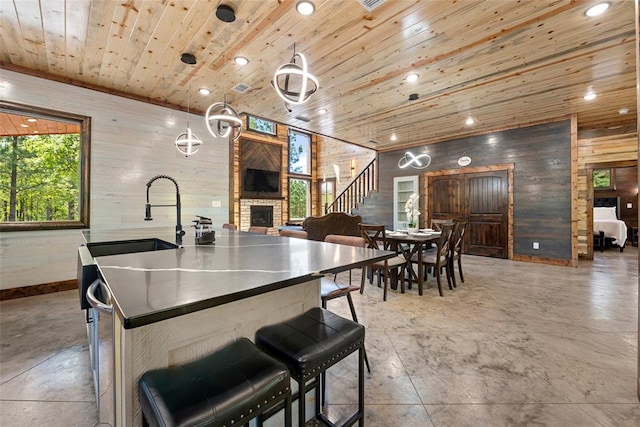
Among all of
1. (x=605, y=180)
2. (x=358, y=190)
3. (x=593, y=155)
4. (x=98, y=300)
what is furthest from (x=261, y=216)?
(x=605, y=180)

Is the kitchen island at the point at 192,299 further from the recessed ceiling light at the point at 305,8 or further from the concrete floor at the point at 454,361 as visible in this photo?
the recessed ceiling light at the point at 305,8

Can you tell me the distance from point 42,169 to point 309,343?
15.7 feet

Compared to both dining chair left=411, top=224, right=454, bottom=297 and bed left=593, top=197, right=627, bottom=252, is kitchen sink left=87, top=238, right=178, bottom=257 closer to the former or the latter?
dining chair left=411, top=224, right=454, bottom=297

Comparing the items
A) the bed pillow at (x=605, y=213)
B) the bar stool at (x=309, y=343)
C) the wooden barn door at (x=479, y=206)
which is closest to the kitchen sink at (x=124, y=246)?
the bar stool at (x=309, y=343)

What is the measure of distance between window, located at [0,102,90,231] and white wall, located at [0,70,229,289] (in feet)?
0.35

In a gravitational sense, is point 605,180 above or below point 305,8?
below

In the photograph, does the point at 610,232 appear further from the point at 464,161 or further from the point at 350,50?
the point at 350,50

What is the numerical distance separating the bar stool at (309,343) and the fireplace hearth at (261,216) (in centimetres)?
741

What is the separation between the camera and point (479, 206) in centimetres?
629

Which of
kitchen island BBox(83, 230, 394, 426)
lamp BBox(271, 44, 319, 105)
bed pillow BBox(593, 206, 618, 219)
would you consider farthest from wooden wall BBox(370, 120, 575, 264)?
kitchen island BBox(83, 230, 394, 426)

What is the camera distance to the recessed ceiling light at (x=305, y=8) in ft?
7.64

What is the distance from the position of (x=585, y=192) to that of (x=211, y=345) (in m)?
7.97

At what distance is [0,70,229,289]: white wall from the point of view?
354cm

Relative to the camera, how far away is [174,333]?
37.5 inches
